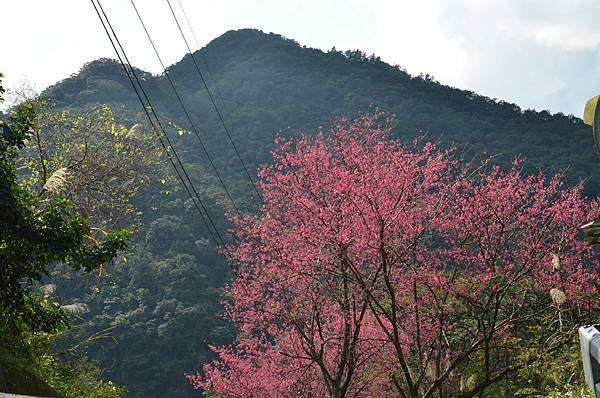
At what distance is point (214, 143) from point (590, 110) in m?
43.4

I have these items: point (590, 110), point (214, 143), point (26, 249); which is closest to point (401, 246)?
point (590, 110)

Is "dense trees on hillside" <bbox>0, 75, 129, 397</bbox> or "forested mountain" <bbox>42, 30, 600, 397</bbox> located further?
"forested mountain" <bbox>42, 30, 600, 397</bbox>

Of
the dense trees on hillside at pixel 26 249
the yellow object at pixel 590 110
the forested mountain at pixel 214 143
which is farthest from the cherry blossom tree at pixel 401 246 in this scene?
the forested mountain at pixel 214 143

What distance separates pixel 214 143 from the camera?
46625mm

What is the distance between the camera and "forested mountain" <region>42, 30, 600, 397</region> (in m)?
31.8

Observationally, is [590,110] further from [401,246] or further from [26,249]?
[26,249]

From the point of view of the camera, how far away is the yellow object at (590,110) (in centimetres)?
434

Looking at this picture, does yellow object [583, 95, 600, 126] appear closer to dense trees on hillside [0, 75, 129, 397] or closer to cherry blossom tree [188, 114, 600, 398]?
cherry blossom tree [188, 114, 600, 398]

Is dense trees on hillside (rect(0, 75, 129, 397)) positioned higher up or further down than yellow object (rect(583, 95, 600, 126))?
higher up

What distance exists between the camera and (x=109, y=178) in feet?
44.0

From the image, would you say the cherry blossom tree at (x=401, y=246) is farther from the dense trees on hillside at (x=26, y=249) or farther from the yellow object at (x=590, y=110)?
the yellow object at (x=590, y=110)

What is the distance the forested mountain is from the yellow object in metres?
15.9

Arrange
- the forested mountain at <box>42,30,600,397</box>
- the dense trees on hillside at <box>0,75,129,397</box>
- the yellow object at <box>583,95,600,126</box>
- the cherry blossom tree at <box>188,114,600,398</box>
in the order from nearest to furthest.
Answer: the yellow object at <box>583,95,600,126</box>
the dense trees on hillside at <box>0,75,129,397</box>
the cherry blossom tree at <box>188,114,600,398</box>
the forested mountain at <box>42,30,600,397</box>

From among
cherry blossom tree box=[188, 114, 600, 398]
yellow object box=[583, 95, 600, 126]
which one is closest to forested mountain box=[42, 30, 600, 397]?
cherry blossom tree box=[188, 114, 600, 398]
